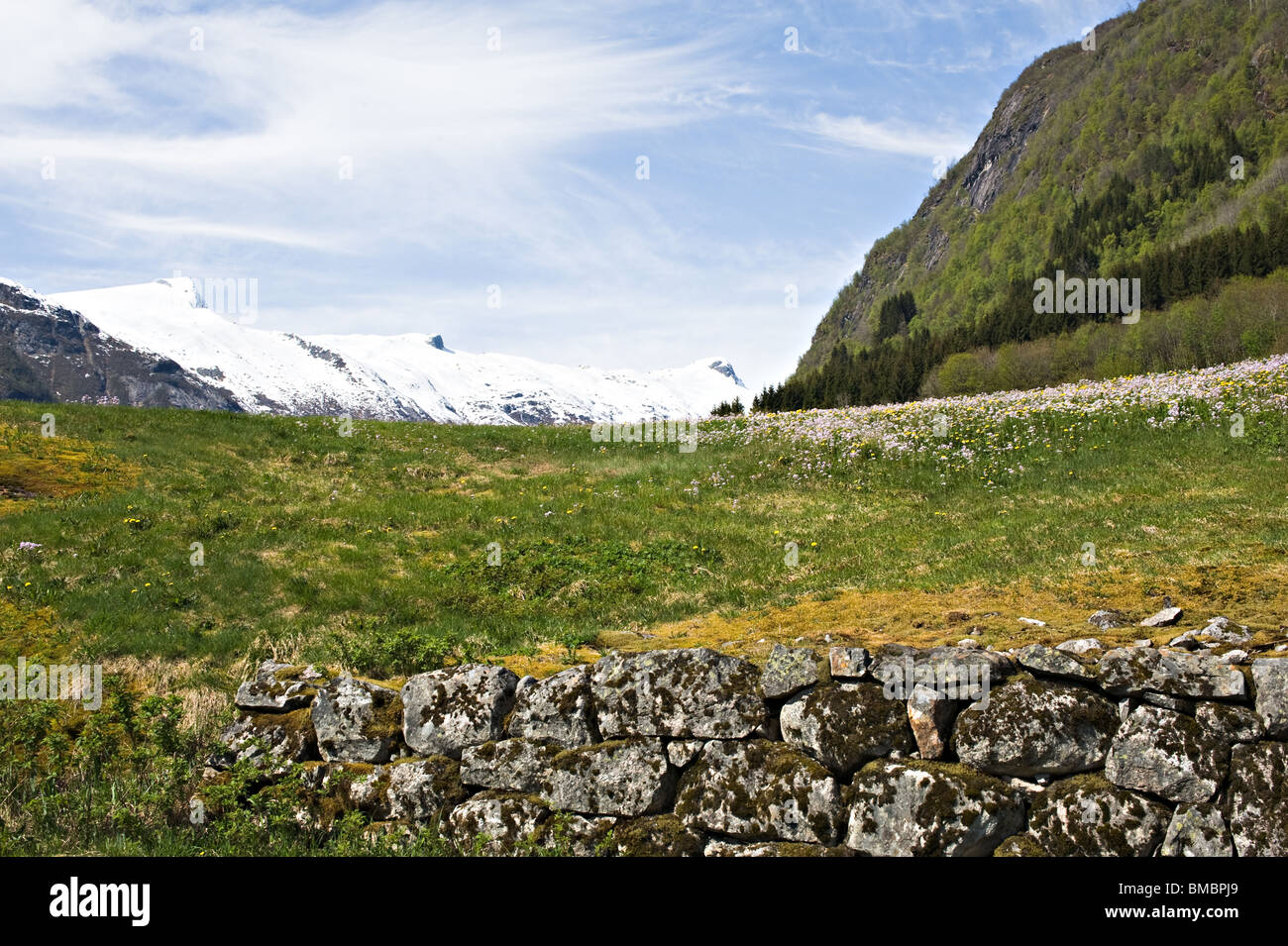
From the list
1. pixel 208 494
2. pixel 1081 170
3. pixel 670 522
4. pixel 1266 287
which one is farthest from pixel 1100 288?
pixel 1081 170

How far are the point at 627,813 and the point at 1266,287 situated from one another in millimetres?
78252

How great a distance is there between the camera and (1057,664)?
524cm

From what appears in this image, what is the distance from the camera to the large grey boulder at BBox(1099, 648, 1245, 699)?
4938 millimetres

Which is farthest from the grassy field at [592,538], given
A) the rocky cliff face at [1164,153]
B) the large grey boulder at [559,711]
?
the rocky cliff face at [1164,153]

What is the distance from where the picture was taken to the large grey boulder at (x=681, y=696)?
5.71 m

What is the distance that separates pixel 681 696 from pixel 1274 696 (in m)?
3.75

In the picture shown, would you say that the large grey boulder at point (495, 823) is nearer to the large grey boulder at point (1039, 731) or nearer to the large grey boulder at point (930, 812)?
the large grey boulder at point (930, 812)

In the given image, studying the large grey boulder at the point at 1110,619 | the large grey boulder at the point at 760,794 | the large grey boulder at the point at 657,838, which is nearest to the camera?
the large grey boulder at the point at 760,794

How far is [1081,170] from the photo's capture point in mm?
196375

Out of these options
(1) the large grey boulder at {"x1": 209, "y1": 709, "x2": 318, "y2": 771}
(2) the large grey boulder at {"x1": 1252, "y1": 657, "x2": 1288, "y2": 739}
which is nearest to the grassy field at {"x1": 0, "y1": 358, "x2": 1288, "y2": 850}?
(1) the large grey boulder at {"x1": 209, "y1": 709, "x2": 318, "y2": 771}

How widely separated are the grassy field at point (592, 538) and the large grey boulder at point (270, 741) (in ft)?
2.40

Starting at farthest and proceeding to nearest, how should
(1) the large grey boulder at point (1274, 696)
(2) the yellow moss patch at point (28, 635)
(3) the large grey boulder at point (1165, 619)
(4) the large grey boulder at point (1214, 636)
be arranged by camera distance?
(2) the yellow moss patch at point (28, 635) < (3) the large grey boulder at point (1165, 619) < (4) the large grey boulder at point (1214, 636) < (1) the large grey boulder at point (1274, 696)

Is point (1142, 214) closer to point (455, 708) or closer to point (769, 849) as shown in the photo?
point (769, 849)

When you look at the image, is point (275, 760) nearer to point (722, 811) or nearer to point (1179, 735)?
point (722, 811)
